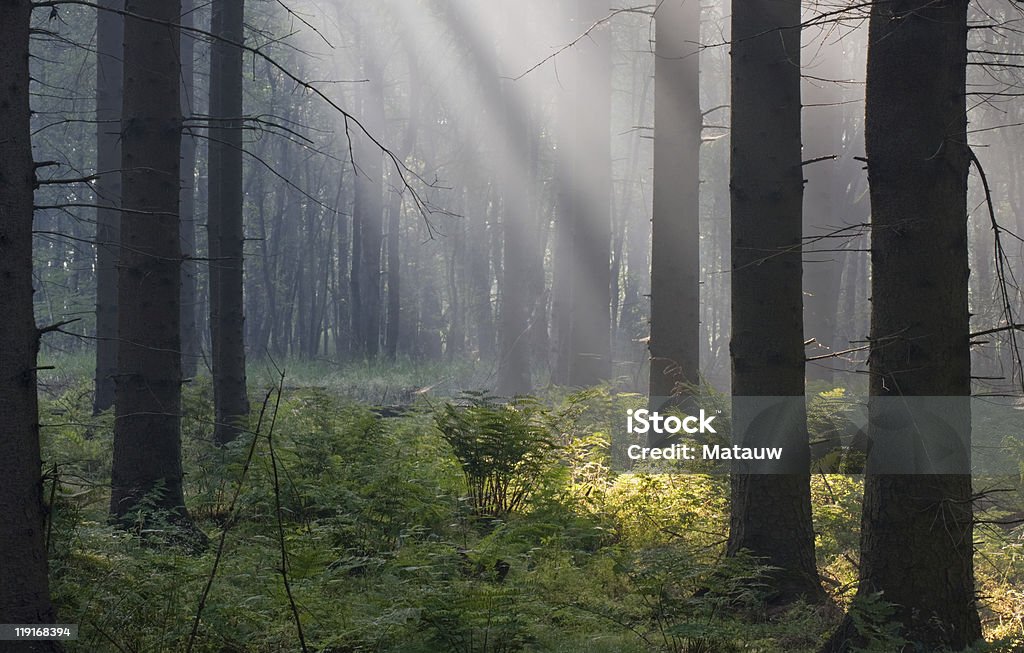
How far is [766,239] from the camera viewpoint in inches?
245

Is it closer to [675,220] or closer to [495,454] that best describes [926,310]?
[495,454]

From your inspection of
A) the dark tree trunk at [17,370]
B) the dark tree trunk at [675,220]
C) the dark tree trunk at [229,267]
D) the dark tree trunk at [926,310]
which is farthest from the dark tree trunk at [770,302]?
the dark tree trunk at [229,267]

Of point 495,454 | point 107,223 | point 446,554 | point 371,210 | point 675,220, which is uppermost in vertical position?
point 371,210

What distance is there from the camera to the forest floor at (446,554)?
464 centimetres

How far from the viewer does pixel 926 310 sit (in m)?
4.55

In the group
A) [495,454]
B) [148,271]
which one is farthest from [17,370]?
[495,454]

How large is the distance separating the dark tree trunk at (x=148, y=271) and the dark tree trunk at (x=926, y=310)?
5.27 meters

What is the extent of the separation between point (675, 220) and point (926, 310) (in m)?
7.00

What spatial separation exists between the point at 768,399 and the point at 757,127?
1885mm

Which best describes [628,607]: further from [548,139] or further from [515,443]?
[548,139]

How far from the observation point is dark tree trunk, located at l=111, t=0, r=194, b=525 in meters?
7.21

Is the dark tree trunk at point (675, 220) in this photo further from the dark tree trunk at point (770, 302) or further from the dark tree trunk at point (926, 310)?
the dark tree trunk at point (926, 310)

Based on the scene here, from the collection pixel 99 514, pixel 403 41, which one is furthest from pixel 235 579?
pixel 403 41

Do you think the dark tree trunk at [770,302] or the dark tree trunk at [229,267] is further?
the dark tree trunk at [229,267]
